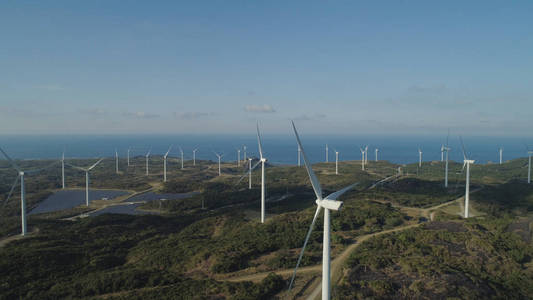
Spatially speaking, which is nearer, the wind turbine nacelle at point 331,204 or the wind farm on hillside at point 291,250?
the wind turbine nacelle at point 331,204

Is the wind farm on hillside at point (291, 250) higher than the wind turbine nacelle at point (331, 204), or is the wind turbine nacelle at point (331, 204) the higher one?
the wind turbine nacelle at point (331, 204)

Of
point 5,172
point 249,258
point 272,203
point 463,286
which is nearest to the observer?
point 463,286

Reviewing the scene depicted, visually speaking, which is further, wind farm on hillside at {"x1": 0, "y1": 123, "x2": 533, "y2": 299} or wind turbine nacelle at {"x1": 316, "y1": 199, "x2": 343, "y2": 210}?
wind farm on hillside at {"x1": 0, "y1": 123, "x2": 533, "y2": 299}

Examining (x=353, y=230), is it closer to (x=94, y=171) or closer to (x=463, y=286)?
(x=463, y=286)

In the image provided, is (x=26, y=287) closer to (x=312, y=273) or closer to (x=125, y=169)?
(x=312, y=273)

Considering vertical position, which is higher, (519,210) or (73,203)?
Result: (519,210)

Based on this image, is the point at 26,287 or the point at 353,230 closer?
the point at 26,287

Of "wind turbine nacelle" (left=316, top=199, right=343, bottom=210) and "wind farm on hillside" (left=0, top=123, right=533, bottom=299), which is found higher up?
"wind turbine nacelle" (left=316, top=199, right=343, bottom=210)

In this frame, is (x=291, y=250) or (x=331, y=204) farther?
(x=291, y=250)

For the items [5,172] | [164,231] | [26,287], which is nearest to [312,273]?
[26,287]

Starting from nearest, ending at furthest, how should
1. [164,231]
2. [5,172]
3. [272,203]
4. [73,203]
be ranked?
1. [164,231]
2. [272,203]
3. [73,203]
4. [5,172]

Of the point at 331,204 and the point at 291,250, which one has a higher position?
the point at 331,204
